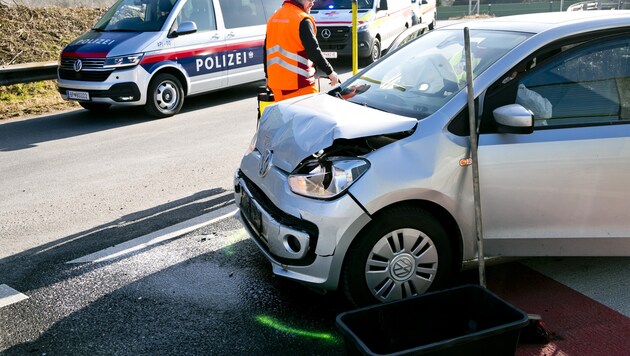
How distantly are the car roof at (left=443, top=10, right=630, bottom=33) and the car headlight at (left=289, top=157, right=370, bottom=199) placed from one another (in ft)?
4.94

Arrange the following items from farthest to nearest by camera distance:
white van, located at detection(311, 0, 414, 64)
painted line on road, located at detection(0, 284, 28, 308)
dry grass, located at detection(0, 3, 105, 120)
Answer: white van, located at detection(311, 0, 414, 64), dry grass, located at detection(0, 3, 105, 120), painted line on road, located at detection(0, 284, 28, 308)

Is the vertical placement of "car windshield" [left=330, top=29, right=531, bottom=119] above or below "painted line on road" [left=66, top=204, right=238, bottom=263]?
above

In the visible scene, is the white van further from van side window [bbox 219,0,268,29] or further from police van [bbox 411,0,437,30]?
van side window [bbox 219,0,268,29]

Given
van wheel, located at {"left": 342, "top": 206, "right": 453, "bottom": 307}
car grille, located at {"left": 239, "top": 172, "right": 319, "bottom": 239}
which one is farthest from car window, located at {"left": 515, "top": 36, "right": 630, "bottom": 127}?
car grille, located at {"left": 239, "top": 172, "right": 319, "bottom": 239}

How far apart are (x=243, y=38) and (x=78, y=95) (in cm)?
295

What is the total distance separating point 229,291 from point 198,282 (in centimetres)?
28

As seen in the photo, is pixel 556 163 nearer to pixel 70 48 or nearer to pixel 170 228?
Result: pixel 170 228

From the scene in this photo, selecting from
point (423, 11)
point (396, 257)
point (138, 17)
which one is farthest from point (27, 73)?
point (423, 11)

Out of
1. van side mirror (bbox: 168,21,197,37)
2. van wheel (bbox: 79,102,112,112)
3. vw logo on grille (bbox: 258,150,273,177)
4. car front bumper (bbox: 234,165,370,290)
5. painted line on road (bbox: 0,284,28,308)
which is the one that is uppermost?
van side mirror (bbox: 168,21,197,37)

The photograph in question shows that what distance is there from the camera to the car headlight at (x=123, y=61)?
9727 mm

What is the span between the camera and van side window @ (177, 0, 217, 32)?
10.5 meters

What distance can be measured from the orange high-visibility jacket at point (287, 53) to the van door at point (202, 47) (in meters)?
4.54

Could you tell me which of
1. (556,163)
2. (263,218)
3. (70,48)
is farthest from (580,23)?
(70,48)

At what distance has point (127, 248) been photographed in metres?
5.06
